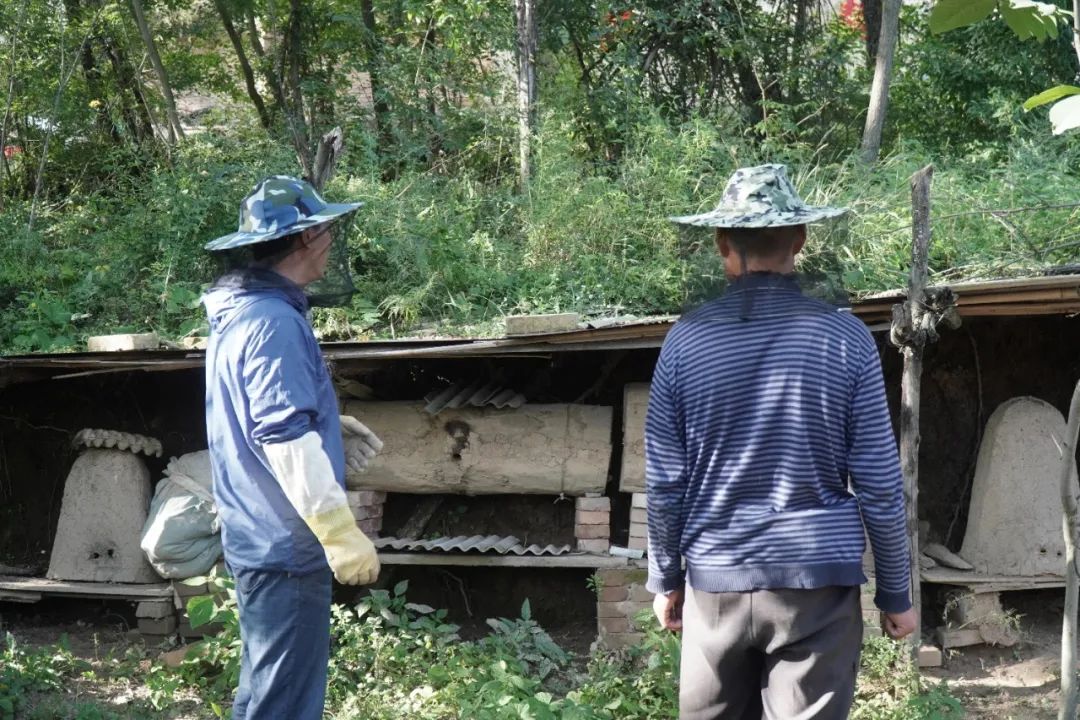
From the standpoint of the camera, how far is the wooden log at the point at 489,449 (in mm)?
7336

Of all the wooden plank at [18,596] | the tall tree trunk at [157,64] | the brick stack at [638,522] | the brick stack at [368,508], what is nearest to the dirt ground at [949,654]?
the wooden plank at [18,596]

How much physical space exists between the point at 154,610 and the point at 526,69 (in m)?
6.09

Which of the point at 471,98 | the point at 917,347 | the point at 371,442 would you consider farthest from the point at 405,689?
the point at 471,98

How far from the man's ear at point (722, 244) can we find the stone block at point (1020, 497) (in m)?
4.81

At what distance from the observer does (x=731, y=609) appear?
313 cm

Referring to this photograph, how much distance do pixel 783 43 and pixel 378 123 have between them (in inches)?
173

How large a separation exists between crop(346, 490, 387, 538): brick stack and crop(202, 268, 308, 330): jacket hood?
3772mm

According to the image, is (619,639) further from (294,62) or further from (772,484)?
(294,62)

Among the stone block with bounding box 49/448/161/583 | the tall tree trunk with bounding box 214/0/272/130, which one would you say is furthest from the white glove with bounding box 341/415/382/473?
the tall tree trunk with bounding box 214/0/272/130

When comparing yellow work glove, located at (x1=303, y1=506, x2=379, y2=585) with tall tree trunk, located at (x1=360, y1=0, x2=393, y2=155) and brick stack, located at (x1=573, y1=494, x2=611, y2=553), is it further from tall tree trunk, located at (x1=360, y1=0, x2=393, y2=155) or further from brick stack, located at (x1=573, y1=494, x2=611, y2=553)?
tall tree trunk, located at (x1=360, y1=0, x2=393, y2=155)

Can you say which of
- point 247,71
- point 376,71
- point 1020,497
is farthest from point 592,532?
point 247,71

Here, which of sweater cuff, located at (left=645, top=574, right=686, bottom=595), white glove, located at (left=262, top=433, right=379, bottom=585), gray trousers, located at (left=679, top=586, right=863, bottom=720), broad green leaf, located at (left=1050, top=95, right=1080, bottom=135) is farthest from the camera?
white glove, located at (left=262, top=433, right=379, bottom=585)

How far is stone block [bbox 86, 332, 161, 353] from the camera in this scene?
23.1ft

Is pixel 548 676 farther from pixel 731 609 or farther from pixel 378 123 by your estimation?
pixel 378 123
